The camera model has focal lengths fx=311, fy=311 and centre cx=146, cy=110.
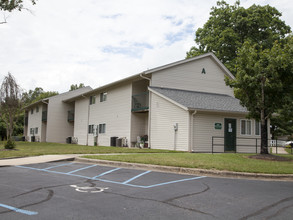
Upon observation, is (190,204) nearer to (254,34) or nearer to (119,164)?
(119,164)

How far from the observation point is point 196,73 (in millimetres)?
24250

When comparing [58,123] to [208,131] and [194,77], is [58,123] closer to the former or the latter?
[194,77]

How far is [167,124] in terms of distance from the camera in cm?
2000

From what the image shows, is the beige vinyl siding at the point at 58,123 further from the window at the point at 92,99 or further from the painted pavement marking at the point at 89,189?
the painted pavement marking at the point at 89,189

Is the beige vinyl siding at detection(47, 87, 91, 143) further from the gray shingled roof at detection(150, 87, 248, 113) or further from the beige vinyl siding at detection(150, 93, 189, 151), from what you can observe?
the beige vinyl siding at detection(150, 93, 189, 151)

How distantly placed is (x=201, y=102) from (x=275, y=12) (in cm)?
2201

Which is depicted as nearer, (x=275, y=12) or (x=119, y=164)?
(x=119, y=164)

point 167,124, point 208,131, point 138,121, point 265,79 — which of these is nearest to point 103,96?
point 138,121

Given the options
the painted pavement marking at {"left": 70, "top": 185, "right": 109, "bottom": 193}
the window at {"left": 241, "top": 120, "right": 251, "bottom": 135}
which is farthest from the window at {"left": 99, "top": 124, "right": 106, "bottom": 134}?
the painted pavement marking at {"left": 70, "top": 185, "right": 109, "bottom": 193}

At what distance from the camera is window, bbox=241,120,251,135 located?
20188 mm

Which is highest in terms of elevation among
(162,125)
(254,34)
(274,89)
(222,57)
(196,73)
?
(254,34)

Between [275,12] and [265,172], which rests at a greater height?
[275,12]

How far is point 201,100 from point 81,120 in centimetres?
1611

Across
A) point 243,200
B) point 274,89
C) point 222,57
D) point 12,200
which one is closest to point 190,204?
point 243,200
